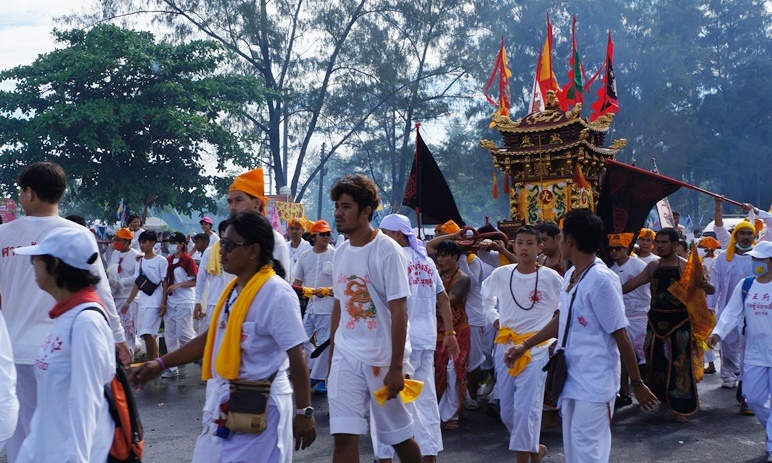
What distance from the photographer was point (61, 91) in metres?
28.2

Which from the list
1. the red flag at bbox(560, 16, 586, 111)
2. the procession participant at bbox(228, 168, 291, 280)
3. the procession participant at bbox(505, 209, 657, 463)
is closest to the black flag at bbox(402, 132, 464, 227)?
the red flag at bbox(560, 16, 586, 111)

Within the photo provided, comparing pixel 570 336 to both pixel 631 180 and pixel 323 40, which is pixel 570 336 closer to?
pixel 631 180

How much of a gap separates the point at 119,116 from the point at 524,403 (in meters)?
Answer: 23.1

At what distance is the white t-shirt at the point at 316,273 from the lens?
11219 mm

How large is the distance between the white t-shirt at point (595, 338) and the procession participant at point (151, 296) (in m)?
7.65

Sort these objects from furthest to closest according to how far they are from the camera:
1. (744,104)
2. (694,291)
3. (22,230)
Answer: (744,104) < (694,291) < (22,230)

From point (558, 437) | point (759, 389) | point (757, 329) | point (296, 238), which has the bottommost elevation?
point (558, 437)

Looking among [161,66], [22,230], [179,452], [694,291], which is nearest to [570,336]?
[22,230]

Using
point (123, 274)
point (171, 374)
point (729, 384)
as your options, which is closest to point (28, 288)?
point (171, 374)

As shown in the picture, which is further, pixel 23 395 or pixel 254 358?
pixel 23 395

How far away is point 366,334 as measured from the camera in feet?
18.0

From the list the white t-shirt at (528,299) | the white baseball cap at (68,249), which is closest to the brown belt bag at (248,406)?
the white baseball cap at (68,249)

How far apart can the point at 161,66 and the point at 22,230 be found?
2421 centimetres

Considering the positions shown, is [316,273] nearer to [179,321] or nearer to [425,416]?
[179,321]
